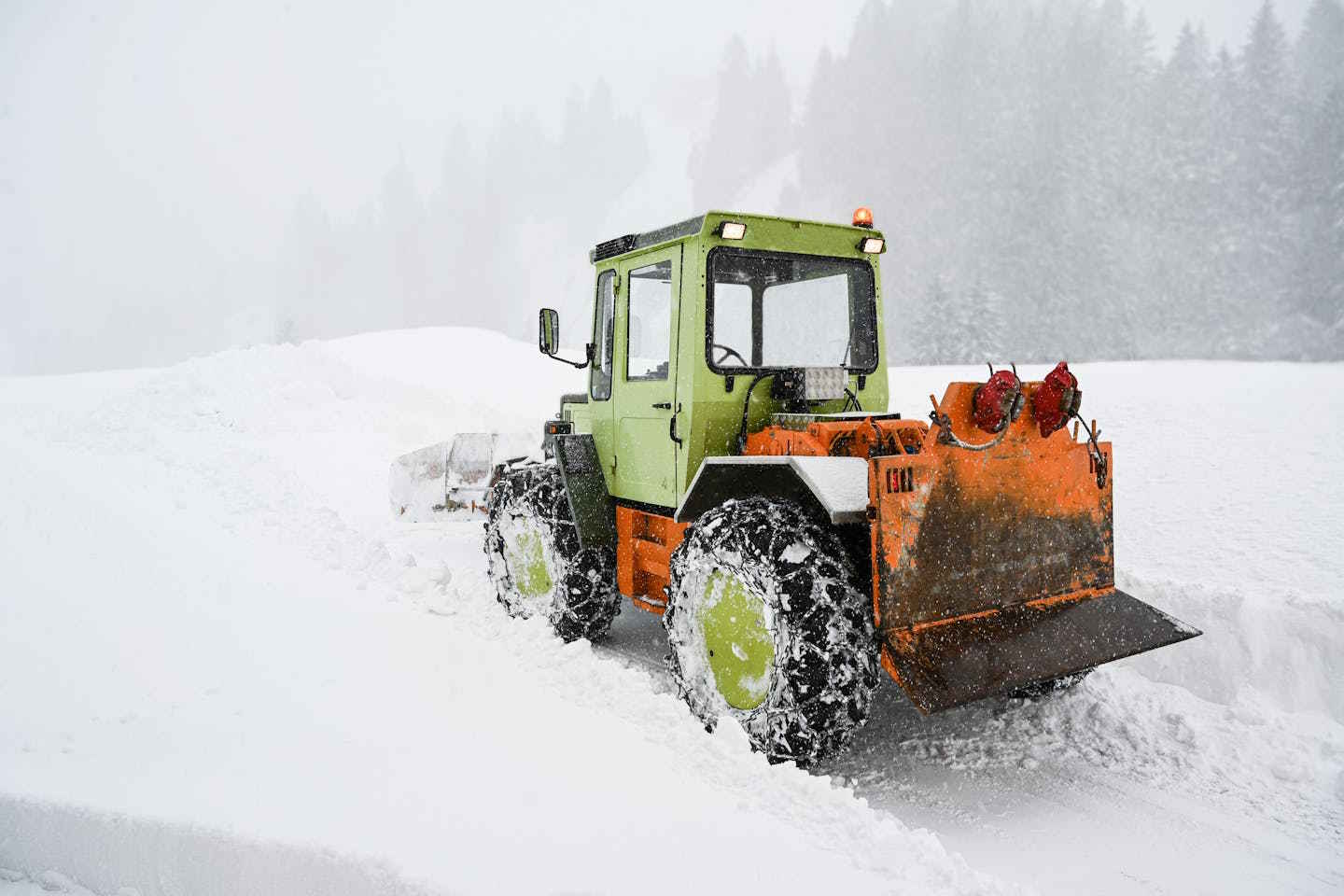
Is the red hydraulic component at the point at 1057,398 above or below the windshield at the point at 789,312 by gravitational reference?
below

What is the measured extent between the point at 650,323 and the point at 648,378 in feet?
1.03

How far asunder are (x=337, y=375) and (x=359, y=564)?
1080cm

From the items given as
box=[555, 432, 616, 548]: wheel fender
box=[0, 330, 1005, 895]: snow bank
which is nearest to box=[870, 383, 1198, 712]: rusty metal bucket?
box=[0, 330, 1005, 895]: snow bank

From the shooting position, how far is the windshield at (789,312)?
480 centimetres

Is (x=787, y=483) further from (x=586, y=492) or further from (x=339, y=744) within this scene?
(x=339, y=744)

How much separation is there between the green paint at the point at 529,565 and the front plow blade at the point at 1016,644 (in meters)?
2.68

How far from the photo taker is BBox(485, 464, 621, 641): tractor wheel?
5.60 metres

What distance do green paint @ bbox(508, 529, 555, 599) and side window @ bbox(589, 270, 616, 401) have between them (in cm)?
104

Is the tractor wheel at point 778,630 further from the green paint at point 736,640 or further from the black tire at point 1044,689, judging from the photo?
the black tire at point 1044,689

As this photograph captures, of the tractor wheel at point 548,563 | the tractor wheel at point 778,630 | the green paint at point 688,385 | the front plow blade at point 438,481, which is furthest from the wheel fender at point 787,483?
the front plow blade at point 438,481

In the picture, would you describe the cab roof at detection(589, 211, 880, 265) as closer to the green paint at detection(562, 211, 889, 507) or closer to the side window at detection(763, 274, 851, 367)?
the green paint at detection(562, 211, 889, 507)

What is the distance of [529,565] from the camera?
5945mm

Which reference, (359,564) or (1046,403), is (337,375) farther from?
(1046,403)

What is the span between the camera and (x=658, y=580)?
208 inches
